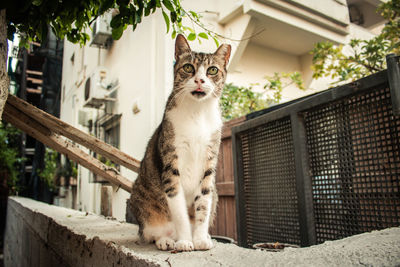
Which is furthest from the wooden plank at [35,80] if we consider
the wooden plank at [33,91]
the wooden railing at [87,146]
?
the wooden railing at [87,146]

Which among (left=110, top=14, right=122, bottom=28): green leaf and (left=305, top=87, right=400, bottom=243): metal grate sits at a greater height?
(left=110, top=14, right=122, bottom=28): green leaf

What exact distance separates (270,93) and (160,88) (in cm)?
194

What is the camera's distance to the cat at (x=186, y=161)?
1478mm

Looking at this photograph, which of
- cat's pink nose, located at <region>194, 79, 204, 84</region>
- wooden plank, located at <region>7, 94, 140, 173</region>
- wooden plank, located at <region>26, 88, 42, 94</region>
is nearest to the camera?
cat's pink nose, located at <region>194, 79, 204, 84</region>

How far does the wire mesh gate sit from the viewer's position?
4.15ft

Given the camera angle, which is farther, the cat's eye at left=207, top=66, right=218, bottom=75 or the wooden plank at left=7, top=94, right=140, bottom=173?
the wooden plank at left=7, top=94, right=140, bottom=173

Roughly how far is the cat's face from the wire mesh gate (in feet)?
1.54

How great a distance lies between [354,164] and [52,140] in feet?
7.82

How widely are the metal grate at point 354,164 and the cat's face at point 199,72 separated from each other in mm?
591

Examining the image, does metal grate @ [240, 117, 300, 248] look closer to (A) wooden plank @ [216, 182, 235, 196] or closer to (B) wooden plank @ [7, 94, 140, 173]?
(B) wooden plank @ [7, 94, 140, 173]

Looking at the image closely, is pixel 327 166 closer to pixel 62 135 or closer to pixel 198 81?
pixel 198 81

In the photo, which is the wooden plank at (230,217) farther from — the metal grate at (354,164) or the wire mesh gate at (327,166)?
the metal grate at (354,164)

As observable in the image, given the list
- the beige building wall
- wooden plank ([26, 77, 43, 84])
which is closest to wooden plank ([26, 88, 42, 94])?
wooden plank ([26, 77, 43, 84])

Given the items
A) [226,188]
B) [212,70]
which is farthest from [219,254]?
[226,188]
